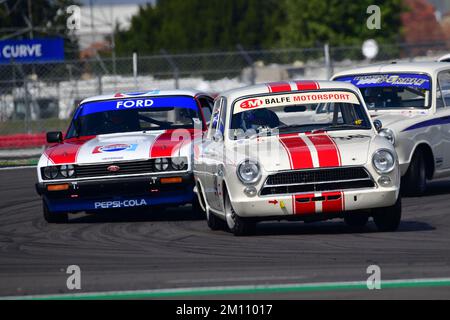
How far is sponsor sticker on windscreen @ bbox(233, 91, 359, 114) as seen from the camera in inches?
451

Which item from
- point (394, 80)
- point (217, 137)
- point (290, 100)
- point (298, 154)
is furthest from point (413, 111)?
point (298, 154)

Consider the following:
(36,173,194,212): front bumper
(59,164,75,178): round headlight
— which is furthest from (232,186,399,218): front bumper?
(59,164,75,178): round headlight

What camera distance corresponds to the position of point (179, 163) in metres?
12.5

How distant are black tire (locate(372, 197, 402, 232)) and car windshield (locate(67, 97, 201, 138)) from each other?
3.61 metres

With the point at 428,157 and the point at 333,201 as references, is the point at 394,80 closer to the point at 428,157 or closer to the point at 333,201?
the point at 428,157

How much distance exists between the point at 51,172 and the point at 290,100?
2893mm

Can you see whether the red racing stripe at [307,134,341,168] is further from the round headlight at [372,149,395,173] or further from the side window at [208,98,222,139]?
the side window at [208,98,222,139]

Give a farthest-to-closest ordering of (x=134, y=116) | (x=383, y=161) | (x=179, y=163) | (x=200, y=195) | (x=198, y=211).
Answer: (x=134, y=116) < (x=198, y=211) < (x=179, y=163) < (x=200, y=195) < (x=383, y=161)

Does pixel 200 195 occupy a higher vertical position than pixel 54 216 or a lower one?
higher

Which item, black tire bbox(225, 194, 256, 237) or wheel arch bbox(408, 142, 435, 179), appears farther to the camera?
wheel arch bbox(408, 142, 435, 179)

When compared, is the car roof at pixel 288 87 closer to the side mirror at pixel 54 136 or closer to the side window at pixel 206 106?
the side window at pixel 206 106

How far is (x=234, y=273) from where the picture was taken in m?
8.70
